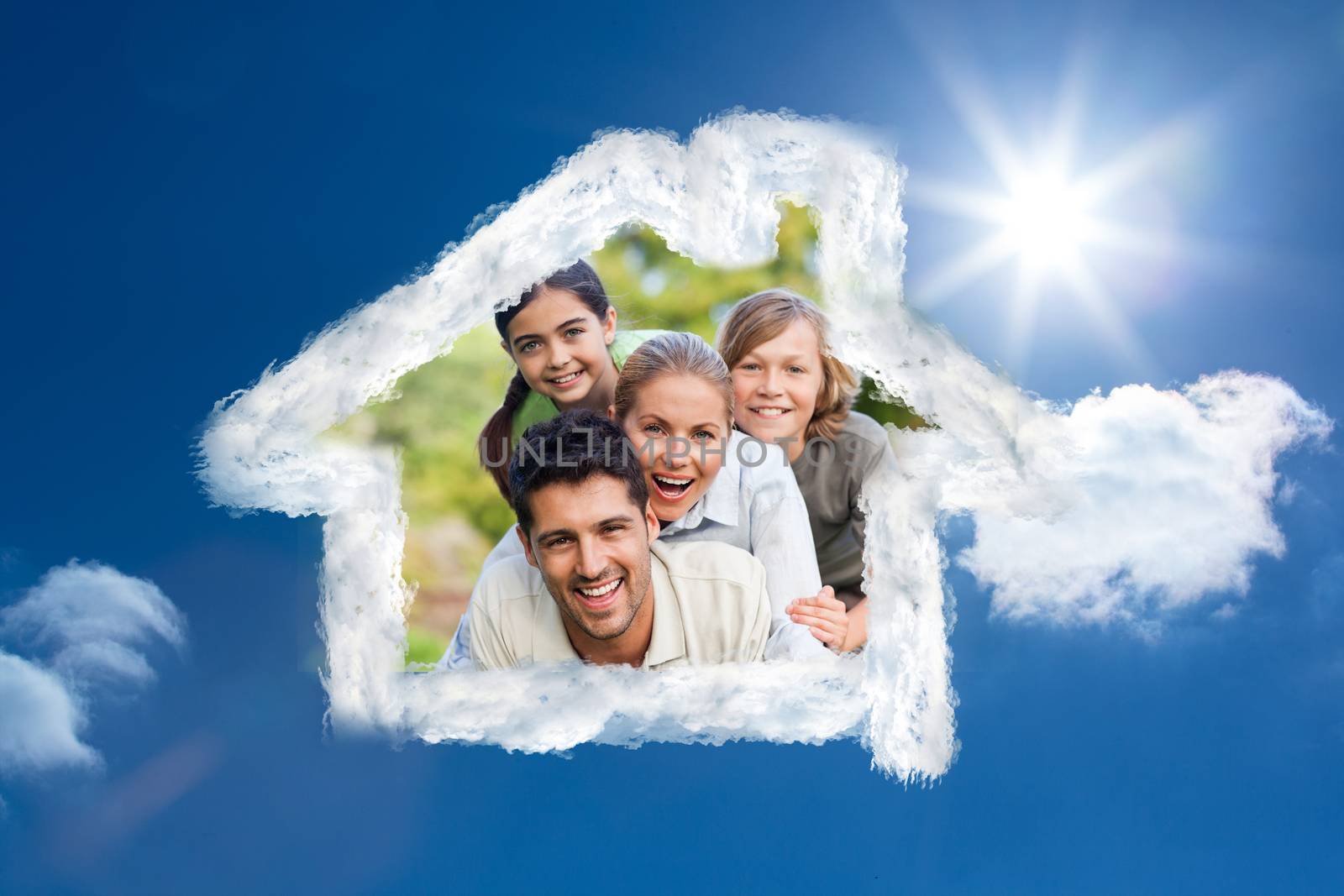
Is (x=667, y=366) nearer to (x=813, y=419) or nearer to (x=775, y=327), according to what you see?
(x=775, y=327)

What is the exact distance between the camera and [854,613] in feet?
11.7

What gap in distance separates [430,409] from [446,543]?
0.38m

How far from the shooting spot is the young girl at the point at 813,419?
3.49 m

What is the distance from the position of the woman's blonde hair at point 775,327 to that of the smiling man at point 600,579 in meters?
0.40

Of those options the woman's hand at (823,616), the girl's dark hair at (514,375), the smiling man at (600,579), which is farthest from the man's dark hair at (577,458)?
the woman's hand at (823,616)

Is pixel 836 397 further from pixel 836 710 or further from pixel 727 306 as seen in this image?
pixel 836 710

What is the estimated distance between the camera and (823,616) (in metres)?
3.51

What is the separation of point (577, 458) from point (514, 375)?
33 centimetres

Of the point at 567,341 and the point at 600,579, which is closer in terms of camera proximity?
the point at 600,579

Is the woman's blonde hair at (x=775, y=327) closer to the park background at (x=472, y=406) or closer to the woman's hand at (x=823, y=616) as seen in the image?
the park background at (x=472, y=406)

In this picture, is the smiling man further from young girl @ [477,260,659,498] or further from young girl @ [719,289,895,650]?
young girl @ [719,289,895,650]

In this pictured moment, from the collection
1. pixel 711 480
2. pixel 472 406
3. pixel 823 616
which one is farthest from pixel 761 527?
pixel 472 406

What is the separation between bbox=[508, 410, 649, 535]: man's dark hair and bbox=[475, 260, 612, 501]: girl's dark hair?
0.12 metres

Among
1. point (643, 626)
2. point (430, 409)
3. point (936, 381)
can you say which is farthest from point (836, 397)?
point (430, 409)
